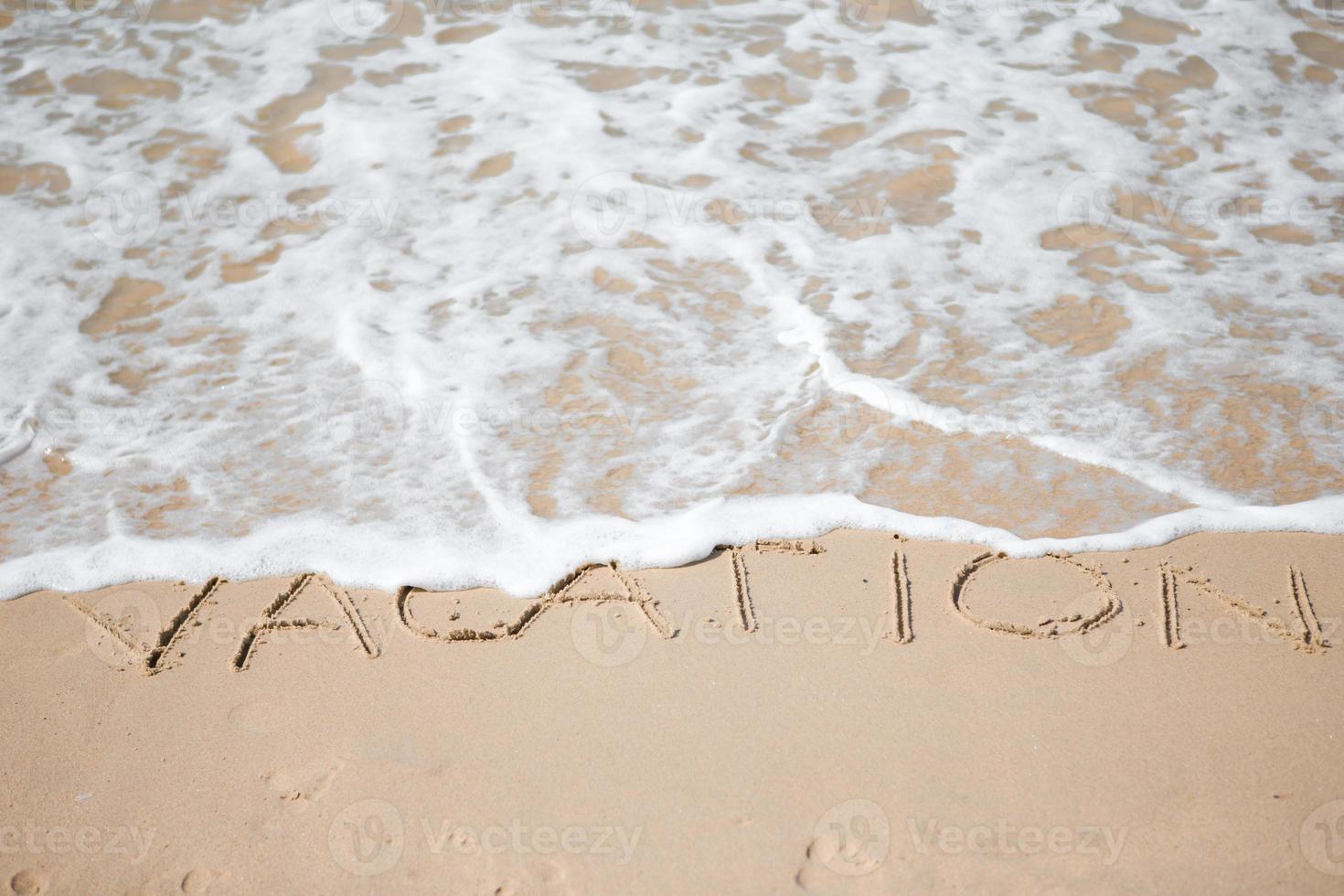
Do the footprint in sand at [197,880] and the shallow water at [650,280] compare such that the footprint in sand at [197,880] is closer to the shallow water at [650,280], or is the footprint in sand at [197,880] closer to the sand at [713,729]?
the sand at [713,729]

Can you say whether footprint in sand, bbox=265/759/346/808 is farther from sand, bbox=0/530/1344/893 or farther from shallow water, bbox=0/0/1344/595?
shallow water, bbox=0/0/1344/595

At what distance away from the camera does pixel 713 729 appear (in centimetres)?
232

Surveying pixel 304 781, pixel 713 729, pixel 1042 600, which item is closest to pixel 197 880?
pixel 304 781

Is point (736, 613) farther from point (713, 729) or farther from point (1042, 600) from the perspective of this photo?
point (1042, 600)

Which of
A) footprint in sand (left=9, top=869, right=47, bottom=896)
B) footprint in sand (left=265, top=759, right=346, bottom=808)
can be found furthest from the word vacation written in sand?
footprint in sand (left=9, top=869, right=47, bottom=896)

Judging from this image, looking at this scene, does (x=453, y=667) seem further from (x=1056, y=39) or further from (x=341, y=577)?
(x=1056, y=39)

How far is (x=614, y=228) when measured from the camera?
429cm

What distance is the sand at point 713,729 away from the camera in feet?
6.82

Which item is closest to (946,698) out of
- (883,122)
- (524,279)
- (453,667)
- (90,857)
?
(453,667)

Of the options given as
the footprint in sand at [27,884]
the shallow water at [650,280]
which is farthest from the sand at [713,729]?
the shallow water at [650,280]

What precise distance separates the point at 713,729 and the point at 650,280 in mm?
2138

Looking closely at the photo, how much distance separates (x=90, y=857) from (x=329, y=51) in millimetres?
4968

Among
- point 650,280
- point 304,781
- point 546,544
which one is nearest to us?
point 304,781

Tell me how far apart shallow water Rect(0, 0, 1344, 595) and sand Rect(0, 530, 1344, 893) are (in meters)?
0.20
